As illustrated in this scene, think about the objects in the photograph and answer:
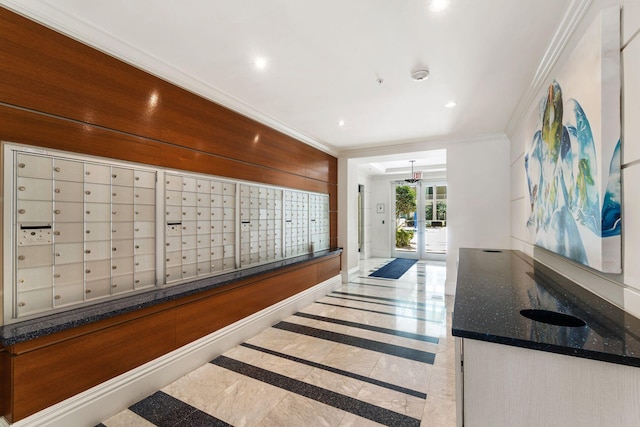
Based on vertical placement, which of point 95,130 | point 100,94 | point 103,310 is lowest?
point 103,310

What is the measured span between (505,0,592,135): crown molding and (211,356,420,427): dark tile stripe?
2656mm

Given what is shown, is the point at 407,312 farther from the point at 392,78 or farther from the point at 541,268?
the point at 392,78

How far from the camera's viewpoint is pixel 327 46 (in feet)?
6.86

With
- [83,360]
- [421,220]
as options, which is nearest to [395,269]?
[421,220]

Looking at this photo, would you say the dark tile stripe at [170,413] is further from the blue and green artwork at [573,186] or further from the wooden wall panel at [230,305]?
the blue and green artwork at [573,186]

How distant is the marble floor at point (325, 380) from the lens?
1.80m

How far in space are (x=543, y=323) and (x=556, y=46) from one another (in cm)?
202

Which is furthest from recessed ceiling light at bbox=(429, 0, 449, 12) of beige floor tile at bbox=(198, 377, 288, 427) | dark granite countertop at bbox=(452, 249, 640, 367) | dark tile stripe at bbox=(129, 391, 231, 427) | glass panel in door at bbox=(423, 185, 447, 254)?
glass panel in door at bbox=(423, 185, 447, 254)

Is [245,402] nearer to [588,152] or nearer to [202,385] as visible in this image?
[202,385]

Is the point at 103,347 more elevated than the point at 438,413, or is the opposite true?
the point at 103,347

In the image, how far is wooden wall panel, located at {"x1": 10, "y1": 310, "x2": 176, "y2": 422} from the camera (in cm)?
148

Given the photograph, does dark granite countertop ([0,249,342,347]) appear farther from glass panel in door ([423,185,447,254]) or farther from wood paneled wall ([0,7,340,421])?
glass panel in door ([423,185,447,254])

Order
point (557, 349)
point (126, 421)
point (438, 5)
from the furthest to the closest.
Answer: point (126, 421) < point (438, 5) < point (557, 349)

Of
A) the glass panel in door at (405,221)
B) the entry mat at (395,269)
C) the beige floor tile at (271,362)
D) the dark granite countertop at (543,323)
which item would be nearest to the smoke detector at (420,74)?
the dark granite countertop at (543,323)
